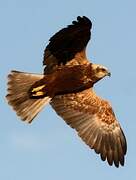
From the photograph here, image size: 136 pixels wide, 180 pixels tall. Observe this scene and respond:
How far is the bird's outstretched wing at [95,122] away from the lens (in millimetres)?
13250

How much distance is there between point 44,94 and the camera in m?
13.0

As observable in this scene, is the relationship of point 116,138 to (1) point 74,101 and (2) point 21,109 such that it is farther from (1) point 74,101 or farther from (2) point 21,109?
(2) point 21,109

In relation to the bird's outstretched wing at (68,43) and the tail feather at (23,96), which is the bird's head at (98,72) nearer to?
the bird's outstretched wing at (68,43)

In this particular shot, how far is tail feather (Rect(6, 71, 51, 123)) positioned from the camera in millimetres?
13086

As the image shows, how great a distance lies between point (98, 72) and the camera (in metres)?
13.4

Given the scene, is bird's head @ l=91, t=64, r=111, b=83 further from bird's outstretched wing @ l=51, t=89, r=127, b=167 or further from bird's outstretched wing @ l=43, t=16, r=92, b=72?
bird's outstretched wing @ l=51, t=89, r=127, b=167

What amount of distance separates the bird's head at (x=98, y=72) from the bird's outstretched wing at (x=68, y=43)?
342 millimetres

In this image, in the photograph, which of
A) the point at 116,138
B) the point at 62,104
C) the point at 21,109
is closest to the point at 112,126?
the point at 116,138

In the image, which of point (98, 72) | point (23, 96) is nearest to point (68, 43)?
point (98, 72)

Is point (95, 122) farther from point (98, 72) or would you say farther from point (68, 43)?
point (68, 43)

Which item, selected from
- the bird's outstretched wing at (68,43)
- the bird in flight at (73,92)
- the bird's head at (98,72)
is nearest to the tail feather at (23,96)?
the bird in flight at (73,92)

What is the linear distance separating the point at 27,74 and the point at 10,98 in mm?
621

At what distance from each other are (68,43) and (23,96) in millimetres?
1460

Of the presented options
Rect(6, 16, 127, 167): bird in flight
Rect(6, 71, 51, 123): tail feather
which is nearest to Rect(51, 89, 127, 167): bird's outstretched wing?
Rect(6, 16, 127, 167): bird in flight
